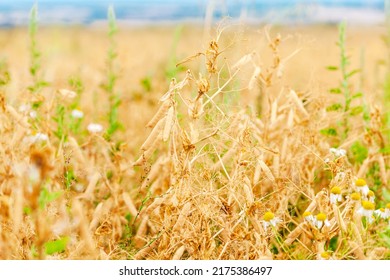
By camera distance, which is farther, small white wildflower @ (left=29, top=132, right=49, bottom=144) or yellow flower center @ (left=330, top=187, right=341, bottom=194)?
small white wildflower @ (left=29, top=132, right=49, bottom=144)

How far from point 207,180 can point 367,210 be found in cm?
50

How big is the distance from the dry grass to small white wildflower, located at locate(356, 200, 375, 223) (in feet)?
0.05

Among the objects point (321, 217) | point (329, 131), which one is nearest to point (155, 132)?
point (321, 217)

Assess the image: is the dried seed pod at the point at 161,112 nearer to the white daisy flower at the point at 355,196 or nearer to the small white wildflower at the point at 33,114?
the white daisy flower at the point at 355,196

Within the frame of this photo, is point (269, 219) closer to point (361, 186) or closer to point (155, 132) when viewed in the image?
point (361, 186)

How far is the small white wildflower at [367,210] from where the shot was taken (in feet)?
6.74

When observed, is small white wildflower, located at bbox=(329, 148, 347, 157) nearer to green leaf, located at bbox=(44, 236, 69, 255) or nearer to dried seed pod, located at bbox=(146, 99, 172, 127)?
dried seed pod, located at bbox=(146, 99, 172, 127)

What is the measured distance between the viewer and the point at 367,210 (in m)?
2.06

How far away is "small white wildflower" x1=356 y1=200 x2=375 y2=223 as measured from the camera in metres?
2.05

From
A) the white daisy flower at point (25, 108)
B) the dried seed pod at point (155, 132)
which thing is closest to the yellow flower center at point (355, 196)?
the dried seed pod at point (155, 132)

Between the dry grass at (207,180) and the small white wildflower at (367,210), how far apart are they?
2cm

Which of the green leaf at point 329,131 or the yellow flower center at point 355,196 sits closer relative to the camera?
the yellow flower center at point 355,196

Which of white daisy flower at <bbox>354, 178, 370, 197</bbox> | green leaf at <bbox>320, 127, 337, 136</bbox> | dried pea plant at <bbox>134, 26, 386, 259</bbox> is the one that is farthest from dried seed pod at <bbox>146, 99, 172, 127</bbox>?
green leaf at <bbox>320, 127, 337, 136</bbox>
